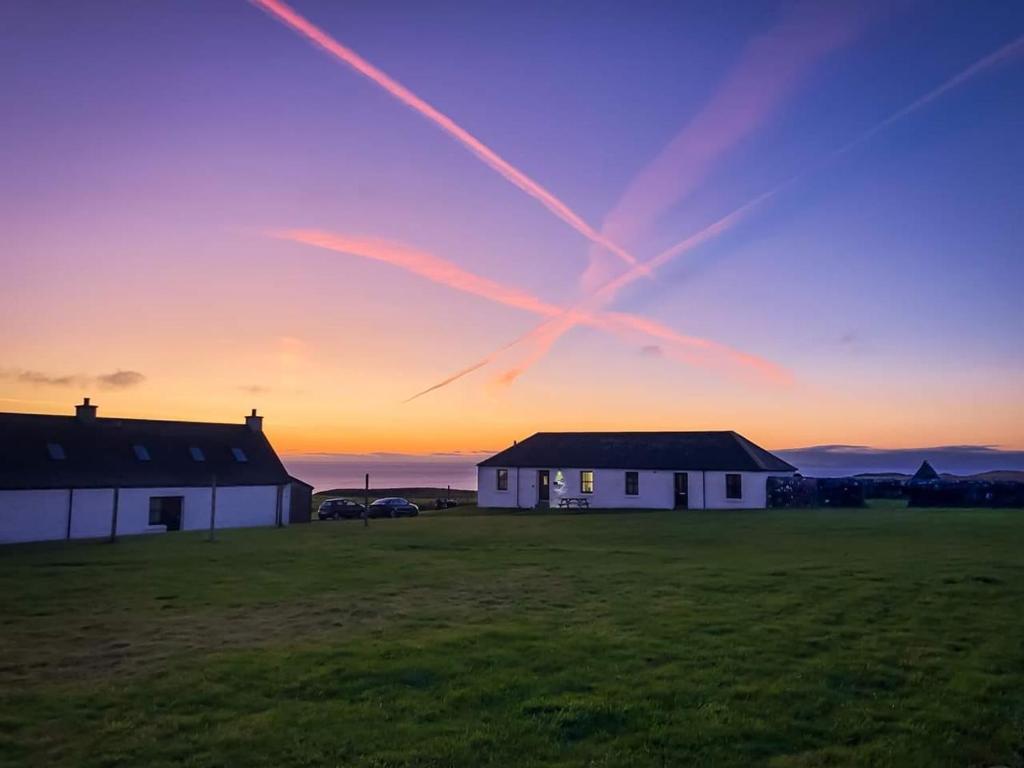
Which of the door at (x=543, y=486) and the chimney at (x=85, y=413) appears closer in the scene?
the chimney at (x=85, y=413)

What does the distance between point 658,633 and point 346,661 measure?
5.16 meters

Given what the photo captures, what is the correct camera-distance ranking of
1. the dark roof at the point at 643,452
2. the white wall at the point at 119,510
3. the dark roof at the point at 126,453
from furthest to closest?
the dark roof at the point at 643,452 < the dark roof at the point at 126,453 < the white wall at the point at 119,510

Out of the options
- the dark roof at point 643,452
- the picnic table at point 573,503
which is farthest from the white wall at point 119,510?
the picnic table at point 573,503

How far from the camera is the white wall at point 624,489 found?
52094mm

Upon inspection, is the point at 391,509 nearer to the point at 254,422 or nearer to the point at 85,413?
the point at 254,422

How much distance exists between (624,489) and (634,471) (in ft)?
4.74

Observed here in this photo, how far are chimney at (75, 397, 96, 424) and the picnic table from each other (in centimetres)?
3007

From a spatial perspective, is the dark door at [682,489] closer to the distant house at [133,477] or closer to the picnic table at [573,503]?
the picnic table at [573,503]

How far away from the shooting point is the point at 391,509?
183 feet

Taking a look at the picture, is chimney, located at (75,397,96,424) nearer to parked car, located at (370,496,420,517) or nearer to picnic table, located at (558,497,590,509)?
parked car, located at (370,496,420,517)

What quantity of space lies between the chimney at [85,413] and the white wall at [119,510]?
5.26 metres

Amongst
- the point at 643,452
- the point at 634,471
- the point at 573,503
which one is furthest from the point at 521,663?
the point at 643,452

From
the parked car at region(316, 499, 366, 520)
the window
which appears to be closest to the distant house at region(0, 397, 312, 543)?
the parked car at region(316, 499, 366, 520)

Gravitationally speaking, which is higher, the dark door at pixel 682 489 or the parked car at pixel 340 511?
the dark door at pixel 682 489
